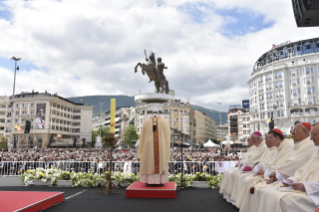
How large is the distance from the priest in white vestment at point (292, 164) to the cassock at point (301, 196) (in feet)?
1.05

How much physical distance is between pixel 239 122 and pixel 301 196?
110583 mm

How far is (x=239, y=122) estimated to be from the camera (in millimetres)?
109562

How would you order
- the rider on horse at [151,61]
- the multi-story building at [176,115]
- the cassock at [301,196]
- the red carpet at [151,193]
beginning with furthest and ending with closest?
the multi-story building at [176,115] → the rider on horse at [151,61] → the red carpet at [151,193] → the cassock at [301,196]

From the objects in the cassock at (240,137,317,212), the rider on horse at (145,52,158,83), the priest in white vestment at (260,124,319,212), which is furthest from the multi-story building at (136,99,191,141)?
the priest in white vestment at (260,124,319,212)

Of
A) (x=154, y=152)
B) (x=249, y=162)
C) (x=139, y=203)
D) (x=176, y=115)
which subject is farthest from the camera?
(x=176, y=115)

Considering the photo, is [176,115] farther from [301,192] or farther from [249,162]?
[301,192]

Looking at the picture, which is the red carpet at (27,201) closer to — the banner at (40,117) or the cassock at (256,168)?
the cassock at (256,168)

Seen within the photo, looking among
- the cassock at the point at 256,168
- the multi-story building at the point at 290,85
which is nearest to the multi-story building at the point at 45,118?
the multi-story building at the point at 290,85

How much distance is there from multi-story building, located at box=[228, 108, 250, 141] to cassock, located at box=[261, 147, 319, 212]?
316 feet

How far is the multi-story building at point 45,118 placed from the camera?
67438 mm

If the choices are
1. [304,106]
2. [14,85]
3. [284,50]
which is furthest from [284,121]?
[14,85]

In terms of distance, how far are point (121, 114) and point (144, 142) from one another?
10768 cm

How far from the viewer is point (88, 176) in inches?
396

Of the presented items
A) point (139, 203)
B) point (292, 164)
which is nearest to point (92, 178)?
point (139, 203)
